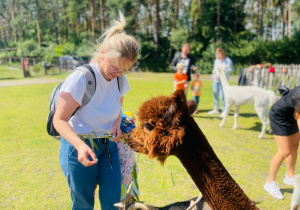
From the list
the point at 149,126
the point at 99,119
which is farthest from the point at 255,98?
the point at 149,126

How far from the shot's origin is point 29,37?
46531 mm

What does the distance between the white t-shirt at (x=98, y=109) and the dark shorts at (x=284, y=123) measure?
2268mm

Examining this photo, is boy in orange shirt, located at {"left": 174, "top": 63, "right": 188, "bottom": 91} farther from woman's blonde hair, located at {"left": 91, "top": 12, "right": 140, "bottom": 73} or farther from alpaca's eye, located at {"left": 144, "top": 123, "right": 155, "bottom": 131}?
alpaca's eye, located at {"left": 144, "top": 123, "right": 155, "bottom": 131}

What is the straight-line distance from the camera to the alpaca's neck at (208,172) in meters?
1.53

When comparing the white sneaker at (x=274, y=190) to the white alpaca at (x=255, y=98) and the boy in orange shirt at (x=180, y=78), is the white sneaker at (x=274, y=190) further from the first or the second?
the boy in orange shirt at (x=180, y=78)

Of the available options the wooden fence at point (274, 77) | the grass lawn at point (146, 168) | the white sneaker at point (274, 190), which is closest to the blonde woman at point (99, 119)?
the grass lawn at point (146, 168)

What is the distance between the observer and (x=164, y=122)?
1.42 m

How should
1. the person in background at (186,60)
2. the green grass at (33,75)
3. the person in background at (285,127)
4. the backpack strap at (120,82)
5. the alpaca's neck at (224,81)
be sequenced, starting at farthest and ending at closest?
the green grass at (33,75) → the person in background at (186,60) → the alpaca's neck at (224,81) → the person in background at (285,127) → the backpack strap at (120,82)

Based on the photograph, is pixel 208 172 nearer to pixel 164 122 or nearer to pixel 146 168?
pixel 164 122

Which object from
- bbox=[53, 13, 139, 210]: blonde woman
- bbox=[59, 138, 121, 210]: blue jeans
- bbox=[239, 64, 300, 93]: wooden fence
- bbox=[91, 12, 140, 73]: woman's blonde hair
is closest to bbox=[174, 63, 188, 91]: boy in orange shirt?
bbox=[239, 64, 300, 93]: wooden fence

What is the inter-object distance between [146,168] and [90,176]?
2562 millimetres

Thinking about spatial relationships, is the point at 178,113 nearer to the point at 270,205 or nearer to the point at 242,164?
the point at 270,205

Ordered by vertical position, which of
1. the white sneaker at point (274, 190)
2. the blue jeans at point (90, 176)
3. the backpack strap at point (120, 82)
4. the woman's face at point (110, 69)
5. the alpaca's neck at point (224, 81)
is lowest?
the white sneaker at point (274, 190)

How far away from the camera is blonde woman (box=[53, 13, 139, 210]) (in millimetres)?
1612
